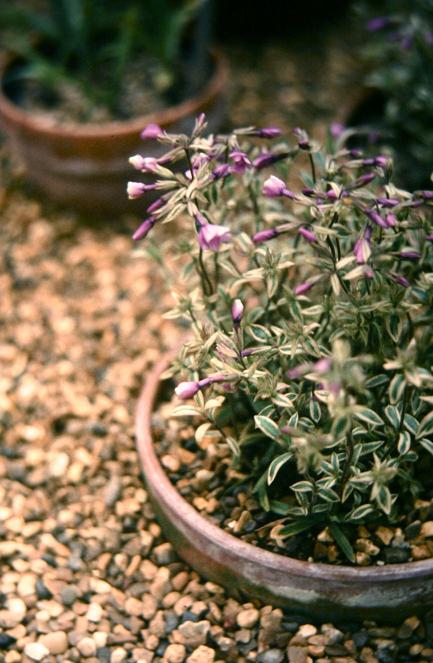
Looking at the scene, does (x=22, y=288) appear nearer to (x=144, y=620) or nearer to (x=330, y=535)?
(x=144, y=620)

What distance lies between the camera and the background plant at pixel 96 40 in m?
3.20

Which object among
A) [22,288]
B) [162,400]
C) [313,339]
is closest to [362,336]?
[313,339]

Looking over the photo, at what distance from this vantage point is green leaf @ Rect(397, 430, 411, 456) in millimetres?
1755

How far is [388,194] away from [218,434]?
694mm

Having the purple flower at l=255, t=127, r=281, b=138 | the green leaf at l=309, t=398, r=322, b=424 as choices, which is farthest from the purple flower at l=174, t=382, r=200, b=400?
the purple flower at l=255, t=127, r=281, b=138

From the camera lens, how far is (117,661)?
1.94 metres

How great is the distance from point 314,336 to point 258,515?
47cm

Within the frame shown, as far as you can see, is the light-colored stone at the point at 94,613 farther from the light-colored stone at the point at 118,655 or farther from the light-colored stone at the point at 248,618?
the light-colored stone at the point at 248,618

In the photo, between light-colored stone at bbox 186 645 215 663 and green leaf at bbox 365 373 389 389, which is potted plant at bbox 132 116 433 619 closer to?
green leaf at bbox 365 373 389 389

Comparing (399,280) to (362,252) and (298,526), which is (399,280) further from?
(298,526)

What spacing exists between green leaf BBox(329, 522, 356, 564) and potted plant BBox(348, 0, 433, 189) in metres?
1.40

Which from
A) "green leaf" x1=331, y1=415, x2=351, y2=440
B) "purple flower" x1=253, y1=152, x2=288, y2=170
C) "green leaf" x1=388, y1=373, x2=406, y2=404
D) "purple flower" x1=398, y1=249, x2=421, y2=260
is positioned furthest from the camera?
"purple flower" x1=253, y1=152, x2=288, y2=170

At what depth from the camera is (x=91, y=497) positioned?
7.61ft

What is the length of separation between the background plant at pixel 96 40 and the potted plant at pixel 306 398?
1377mm
